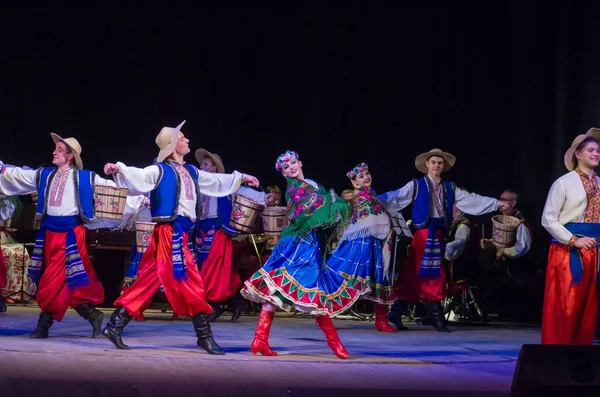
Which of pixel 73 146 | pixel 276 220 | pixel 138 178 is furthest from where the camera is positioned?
pixel 73 146

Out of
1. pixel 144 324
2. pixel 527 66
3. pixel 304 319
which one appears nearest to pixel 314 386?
pixel 144 324

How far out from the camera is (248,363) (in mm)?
5328

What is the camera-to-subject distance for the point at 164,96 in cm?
984

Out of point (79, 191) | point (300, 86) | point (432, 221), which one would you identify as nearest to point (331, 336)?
point (79, 191)

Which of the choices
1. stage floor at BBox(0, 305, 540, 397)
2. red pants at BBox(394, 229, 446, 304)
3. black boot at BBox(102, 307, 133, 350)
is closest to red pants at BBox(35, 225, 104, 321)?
stage floor at BBox(0, 305, 540, 397)

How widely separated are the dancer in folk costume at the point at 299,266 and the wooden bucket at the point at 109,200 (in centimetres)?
136

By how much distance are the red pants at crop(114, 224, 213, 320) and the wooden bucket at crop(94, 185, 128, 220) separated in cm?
94

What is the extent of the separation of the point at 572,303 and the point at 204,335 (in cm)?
223

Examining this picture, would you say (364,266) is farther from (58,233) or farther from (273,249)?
(58,233)

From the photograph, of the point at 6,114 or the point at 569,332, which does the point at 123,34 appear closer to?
the point at 6,114

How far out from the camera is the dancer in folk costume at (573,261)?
203 inches

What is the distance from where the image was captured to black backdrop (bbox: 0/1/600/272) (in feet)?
31.2

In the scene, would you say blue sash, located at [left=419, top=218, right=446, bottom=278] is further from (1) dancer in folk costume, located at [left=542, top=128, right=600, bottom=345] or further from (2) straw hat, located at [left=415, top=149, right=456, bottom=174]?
(1) dancer in folk costume, located at [left=542, top=128, right=600, bottom=345]

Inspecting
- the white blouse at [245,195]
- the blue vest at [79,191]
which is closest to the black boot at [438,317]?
the white blouse at [245,195]
